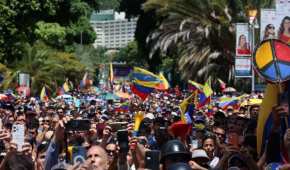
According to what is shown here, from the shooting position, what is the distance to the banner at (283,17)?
10230mm

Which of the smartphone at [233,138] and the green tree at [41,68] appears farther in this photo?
the green tree at [41,68]

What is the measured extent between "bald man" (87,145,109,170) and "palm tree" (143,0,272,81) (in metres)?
29.4

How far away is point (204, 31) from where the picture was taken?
120 feet

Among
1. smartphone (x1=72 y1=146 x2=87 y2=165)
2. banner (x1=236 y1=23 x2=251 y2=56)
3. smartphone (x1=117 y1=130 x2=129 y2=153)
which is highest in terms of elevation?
banner (x1=236 y1=23 x2=251 y2=56)

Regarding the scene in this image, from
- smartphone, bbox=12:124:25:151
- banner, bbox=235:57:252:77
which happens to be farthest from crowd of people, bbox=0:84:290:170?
banner, bbox=235:57:252:77

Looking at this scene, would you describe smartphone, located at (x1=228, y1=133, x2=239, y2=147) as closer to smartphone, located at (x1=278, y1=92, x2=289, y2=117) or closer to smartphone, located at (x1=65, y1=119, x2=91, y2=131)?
smartphone, located at (x1=278, y1=92, x2=289, y2=117)

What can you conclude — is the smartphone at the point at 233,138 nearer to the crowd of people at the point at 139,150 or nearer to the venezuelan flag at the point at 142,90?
the crowd of people at the point at 139,150

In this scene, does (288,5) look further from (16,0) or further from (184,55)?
(184,55)

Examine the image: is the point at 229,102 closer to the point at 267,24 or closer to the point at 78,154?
the point at 267,24

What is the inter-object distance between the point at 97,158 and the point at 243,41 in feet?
52.7

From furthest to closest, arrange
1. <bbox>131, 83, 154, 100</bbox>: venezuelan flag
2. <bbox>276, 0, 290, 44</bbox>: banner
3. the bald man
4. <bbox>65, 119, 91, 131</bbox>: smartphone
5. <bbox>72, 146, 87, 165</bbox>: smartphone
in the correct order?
<bbox>131, 83, 154, 100</bbox>: venezuelan flag → <bbox>276, 0, 290, 44</bbox>: banner → <bbox>65, 119, 91, 131</bbox>: smartphone → <bbox>72, 146, 87, 165</bbox>: smartphone → the bald man

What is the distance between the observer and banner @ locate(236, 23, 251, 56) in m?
21.7

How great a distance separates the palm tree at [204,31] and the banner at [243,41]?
1255cm

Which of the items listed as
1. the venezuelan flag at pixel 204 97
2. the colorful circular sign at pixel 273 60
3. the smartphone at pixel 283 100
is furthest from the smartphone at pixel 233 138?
the venezuelan flag at pixel 204 97
